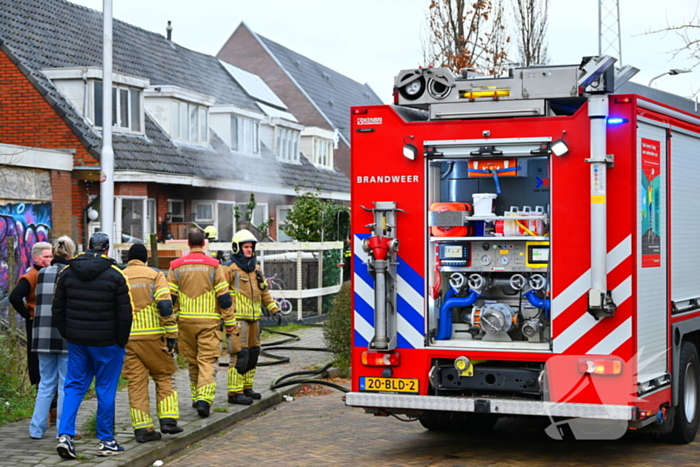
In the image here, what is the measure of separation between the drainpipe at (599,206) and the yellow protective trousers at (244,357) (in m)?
4.29

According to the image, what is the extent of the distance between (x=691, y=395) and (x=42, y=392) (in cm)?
567

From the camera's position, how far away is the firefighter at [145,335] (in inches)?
314

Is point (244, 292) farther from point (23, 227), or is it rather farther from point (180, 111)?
point (180, 111)

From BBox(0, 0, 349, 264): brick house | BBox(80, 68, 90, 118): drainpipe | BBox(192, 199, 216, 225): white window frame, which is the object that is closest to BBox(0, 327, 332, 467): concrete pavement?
BBox(0, 0, 349, 264): brick house

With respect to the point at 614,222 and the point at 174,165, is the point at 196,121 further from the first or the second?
the point at 614,222

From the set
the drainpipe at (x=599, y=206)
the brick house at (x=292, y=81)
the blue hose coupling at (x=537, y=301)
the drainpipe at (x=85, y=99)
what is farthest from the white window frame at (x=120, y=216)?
the brick house at (x=292, y=81)

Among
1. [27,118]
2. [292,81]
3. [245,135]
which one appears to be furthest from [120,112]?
[292,81]

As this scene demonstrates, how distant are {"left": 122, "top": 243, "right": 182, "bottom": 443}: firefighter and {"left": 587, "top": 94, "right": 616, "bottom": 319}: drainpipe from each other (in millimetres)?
3512

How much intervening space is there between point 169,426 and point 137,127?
17.7m

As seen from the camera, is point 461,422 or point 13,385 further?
point 13,385

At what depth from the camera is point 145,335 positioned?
8.01 m

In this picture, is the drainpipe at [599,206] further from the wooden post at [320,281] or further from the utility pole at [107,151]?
the wooden post at [320,281]

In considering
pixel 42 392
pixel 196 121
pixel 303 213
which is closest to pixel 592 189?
pixel 42 392

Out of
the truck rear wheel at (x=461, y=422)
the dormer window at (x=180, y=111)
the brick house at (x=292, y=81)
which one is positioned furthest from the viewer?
the brick house at (x=292, y=81)
